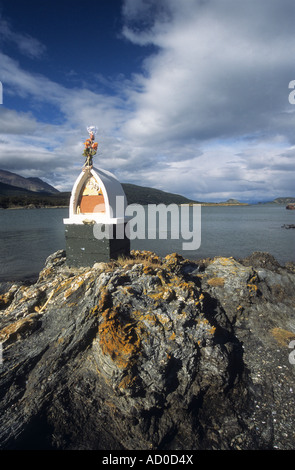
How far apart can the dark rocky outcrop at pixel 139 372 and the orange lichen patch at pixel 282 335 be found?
41mm

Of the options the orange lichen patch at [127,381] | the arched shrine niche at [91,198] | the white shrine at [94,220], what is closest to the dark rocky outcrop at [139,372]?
the orange lichen patch at [127,381]

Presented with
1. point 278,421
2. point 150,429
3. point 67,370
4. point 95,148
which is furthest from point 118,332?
point 95,148

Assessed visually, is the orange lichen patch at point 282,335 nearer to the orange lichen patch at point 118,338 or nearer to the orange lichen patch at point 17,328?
the orange lichen patch at point 118,338

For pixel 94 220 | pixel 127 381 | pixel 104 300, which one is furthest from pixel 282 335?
pixel 94 220

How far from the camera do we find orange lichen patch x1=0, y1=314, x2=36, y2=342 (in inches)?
247

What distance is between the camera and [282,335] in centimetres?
707

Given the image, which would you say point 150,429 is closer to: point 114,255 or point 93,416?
point 93,416

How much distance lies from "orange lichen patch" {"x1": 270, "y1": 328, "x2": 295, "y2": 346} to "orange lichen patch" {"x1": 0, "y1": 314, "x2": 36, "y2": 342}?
673 centimetres

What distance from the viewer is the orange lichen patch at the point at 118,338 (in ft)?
17.2

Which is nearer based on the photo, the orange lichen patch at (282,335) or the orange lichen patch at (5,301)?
the orange lichen patch at (282,335)

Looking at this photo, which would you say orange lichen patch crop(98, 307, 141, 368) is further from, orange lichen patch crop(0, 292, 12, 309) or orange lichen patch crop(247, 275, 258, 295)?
orange lichen patch crop(0, 292, 12, 309)

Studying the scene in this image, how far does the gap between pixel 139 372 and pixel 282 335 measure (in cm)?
442
